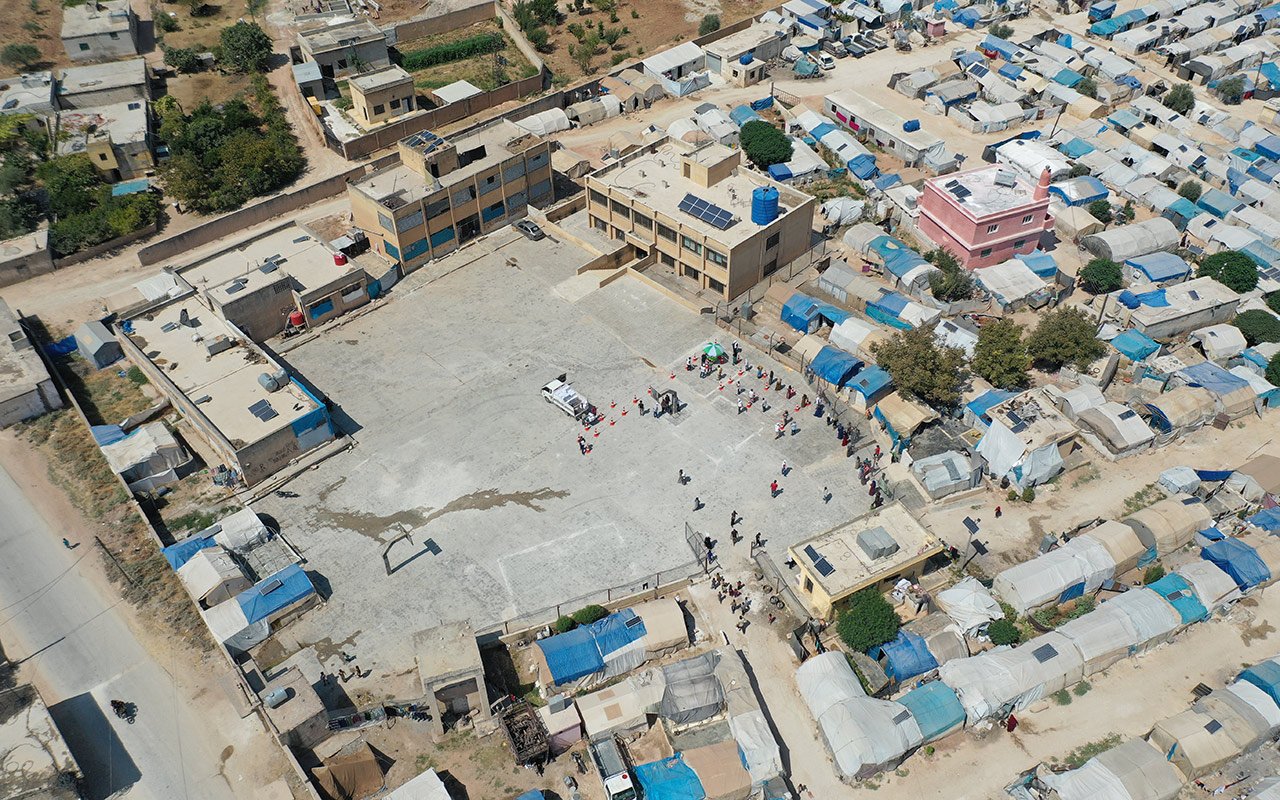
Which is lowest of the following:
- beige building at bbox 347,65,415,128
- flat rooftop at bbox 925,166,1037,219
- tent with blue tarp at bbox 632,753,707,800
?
tent with blue tarp at bbox 632,753,707,800

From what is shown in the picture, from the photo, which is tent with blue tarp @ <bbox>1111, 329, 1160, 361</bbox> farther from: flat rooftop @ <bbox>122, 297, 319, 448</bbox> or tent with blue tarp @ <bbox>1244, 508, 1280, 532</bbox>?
flat rooftop @ <bbox>122, 297, 319, 448</bbox>

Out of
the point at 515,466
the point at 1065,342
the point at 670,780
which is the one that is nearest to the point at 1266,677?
the point at 1065,342

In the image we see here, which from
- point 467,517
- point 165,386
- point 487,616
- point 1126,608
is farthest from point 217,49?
point 1126,608

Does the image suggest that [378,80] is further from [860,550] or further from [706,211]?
[860,550]

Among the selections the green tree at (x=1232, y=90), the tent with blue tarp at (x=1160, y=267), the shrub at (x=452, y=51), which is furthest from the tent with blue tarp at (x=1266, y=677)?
the shrub at (x=452, y=51)

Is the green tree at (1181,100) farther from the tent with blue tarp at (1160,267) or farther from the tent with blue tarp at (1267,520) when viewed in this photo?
the tent with blue tarp at (1267,520)

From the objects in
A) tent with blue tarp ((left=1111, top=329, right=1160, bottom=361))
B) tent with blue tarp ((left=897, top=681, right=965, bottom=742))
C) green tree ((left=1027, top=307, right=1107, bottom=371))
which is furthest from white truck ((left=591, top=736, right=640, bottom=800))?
tent with blue tarp ((left=1111, top=329, right=1160, bottom=361))
